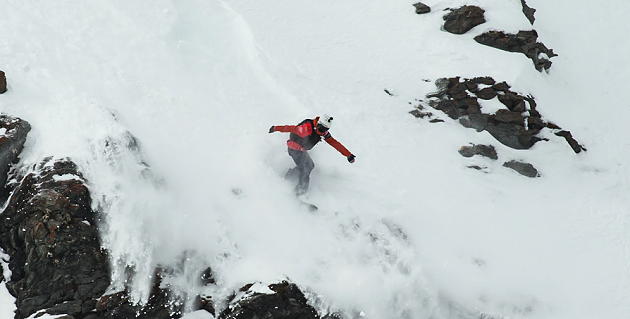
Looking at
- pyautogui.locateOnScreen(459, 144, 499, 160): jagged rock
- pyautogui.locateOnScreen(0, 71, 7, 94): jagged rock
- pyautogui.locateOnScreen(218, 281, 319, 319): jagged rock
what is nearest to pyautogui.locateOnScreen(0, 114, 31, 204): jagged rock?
pyautogui.locateOnScreen(0, 71, 7, 94): jagged rock

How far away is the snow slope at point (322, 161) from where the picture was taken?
7922mm

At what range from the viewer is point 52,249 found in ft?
20.7

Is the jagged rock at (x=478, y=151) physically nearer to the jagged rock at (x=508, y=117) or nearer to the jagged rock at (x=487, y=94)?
the jagged rock at (x=508, y=117)

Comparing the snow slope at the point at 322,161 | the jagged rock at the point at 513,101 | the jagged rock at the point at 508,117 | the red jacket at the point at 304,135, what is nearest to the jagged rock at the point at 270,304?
the snow slope at the point at 322,161

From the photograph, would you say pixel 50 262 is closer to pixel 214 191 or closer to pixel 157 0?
pixel 214 191

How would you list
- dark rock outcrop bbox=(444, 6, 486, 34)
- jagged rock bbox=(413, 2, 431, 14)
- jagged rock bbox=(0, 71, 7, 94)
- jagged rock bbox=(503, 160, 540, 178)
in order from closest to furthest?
jagged rock bbox=(0, 71, 7, 94)
jagged rock bbox=(503, 160, 540, 178)
dark rock outcrop bbox=(444, 6, 486, 34)
jagged rock bbox=(413, 2, 431, 14)

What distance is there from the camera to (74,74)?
995 cm

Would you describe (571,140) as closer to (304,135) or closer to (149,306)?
(304,135)

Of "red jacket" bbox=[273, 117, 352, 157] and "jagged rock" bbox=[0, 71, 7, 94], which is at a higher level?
"jagged rock" bbox=[0, 71, 7, 94]

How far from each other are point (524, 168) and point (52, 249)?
1316 centimetres

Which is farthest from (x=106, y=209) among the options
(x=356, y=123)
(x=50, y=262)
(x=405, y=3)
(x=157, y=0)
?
(x=405, y=3)

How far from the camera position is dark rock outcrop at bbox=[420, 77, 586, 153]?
12914 mm

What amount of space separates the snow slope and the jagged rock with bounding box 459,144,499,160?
28 centimetres

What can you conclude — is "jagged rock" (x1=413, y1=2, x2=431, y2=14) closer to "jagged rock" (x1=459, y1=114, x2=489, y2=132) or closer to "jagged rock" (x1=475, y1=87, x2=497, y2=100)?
"jagged rock" (x1=475, y1=87, x2=497, y2=100)
